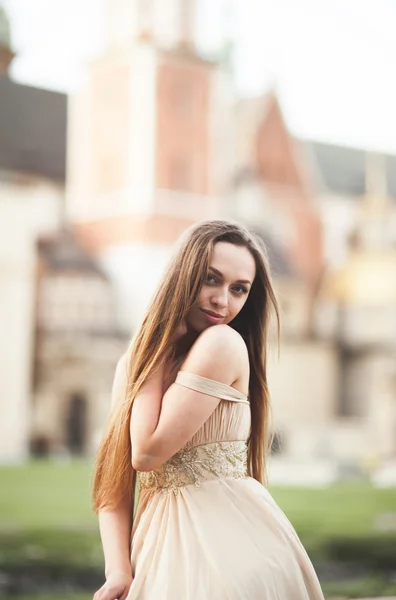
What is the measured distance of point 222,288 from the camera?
4.39ft

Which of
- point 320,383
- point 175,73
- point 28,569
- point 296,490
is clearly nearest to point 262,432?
point 28,569

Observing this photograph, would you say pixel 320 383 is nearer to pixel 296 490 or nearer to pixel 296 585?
pixel 296 490

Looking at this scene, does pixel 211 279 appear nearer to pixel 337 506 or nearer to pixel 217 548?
pixel 217 548

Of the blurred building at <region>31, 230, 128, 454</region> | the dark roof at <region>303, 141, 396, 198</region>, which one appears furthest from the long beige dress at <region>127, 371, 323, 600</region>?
the dark roof at <region>303, 141, 396, 198</region>

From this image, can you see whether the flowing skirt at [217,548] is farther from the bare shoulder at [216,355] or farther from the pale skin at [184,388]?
the bare shoulder at [216,355]

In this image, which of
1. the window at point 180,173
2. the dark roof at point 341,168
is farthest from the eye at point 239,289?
the dark roof at point 341,168

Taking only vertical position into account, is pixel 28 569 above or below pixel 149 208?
below

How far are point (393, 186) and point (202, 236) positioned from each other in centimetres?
2833

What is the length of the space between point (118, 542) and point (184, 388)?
259 mm

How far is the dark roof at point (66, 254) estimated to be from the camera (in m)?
20.5

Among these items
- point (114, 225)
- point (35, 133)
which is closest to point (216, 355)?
point (114, 225)

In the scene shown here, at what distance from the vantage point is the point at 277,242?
2419cm

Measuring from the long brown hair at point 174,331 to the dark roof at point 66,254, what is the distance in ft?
63.1

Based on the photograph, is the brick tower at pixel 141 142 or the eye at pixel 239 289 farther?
the brick tower at pixel 141 142
